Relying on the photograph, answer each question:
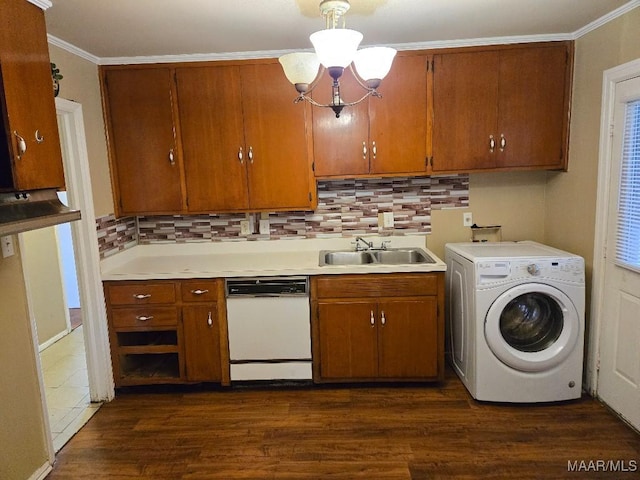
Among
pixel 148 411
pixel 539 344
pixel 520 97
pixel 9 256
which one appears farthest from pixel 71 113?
pixel 539 344

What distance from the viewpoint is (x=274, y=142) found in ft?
9.64

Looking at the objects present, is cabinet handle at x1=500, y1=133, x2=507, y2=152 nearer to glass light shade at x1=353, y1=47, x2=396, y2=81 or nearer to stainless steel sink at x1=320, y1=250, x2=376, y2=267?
stainless steel sink at x1=320, y1=250, x2=376, y2=267

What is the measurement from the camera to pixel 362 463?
85.3 inches

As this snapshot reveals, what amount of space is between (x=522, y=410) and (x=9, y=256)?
2990 millimetres

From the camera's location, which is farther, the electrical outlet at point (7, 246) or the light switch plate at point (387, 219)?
the light switch plate at point (387, 219)

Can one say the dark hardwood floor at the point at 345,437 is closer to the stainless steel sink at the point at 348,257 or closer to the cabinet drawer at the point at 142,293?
the cabinet drawer at the point at 142,293

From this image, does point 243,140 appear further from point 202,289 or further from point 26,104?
point 26,104

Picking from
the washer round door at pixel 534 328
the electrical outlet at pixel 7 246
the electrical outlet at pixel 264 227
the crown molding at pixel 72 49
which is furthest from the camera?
the electrical outlet at pixel 264 227

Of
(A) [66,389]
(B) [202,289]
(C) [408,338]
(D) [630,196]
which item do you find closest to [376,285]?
(C) [408,338]

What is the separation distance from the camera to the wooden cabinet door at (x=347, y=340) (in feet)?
9.16

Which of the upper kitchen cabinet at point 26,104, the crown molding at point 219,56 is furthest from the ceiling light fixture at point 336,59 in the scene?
the crown molding at point 219,56

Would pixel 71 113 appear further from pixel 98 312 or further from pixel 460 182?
pixel 460 182

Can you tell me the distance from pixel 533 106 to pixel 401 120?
0.89 metres

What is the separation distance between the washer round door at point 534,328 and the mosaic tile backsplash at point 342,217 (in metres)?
0.92
